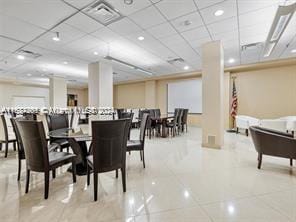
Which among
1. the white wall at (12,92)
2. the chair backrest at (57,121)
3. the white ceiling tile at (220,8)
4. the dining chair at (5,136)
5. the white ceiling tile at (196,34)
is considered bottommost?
the dining chair at (5,136)

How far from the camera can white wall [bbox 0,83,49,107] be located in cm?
1060

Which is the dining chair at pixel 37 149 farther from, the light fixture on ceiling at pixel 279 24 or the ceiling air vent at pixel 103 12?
the light fixture on ceiling at pixel 279 24

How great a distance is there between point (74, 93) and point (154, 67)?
358 inches

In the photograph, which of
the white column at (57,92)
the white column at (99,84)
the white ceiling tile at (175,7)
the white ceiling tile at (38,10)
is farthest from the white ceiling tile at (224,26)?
the white column at (57,92)

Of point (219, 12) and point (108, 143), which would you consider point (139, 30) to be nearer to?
point (219, 12)

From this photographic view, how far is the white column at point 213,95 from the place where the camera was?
15.0ft

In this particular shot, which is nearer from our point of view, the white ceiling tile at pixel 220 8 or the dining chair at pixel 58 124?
the white ceiling tile at pixel 220 8

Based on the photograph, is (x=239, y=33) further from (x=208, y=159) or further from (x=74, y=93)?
(x=74, y=93)

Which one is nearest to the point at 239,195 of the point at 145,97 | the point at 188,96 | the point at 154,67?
the point at 154,67

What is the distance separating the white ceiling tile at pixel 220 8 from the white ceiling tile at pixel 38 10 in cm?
244

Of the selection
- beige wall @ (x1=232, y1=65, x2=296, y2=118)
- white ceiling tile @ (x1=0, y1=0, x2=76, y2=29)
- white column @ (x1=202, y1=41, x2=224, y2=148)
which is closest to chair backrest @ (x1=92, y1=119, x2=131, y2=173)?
white ceiling tile @ (x1=0, y1=0, x2=76, y2=29)

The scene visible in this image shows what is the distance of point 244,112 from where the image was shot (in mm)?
8016

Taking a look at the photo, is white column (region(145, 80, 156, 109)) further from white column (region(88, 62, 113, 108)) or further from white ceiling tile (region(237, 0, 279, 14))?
white ceiling tile (region(237, 0, 279, 14))

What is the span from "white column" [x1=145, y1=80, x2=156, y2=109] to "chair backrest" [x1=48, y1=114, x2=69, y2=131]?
7.00 m
